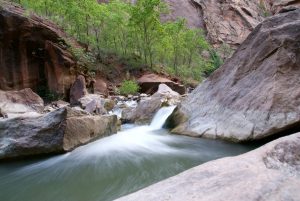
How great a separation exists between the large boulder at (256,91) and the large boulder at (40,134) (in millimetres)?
3097

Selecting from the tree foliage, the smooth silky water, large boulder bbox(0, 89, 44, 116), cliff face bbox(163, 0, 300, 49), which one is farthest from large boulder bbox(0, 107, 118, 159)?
cliff face bbox(163, 0, 300, 49)

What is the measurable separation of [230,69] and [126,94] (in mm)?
14802

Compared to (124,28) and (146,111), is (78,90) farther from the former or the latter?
(124,28)

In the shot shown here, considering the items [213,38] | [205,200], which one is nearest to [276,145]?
[205,200]

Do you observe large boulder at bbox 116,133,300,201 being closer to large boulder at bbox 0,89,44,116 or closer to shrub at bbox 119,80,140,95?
large boulder at bbox 0,89,44,116

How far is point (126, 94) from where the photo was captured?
22.7 metres

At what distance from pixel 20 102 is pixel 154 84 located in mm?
11061

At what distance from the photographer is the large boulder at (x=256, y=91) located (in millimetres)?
6359

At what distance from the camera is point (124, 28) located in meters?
30.9

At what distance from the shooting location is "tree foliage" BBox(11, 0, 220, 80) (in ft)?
90.3

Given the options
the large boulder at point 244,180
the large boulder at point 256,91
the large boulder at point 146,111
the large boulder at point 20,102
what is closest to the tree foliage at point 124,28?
the large boulder at point 20,102

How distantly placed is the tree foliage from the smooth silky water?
21177mm

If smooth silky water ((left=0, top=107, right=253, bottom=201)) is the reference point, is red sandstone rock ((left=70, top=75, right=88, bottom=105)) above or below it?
above

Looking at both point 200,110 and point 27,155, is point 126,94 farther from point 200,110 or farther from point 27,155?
point 27,155
